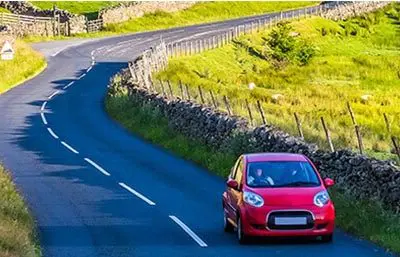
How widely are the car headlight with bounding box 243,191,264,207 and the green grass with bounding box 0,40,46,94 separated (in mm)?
37182

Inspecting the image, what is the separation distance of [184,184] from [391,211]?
8.29m

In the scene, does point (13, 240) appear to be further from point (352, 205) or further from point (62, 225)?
point (352, 205)

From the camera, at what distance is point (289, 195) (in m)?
17.2

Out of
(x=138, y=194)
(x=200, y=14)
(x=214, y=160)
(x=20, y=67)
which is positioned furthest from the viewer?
(x=200, y=14)

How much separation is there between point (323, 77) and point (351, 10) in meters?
39.1

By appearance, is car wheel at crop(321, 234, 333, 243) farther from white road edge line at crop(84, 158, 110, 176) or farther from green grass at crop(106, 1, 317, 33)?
green grass at crop(106, 1, 317, 33)

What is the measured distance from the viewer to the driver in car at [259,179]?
17812 mm

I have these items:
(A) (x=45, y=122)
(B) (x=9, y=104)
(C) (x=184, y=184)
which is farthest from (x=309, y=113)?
(C) (x=184, y=184)

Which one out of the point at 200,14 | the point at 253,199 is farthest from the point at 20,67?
the point at 200,14

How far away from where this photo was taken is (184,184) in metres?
25.9

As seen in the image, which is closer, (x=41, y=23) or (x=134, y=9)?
(x=41, y=23)

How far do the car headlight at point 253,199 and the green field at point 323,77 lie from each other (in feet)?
34.1

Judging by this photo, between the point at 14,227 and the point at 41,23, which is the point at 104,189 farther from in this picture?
the point at 41,23

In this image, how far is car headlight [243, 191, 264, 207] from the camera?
56.6 ft
